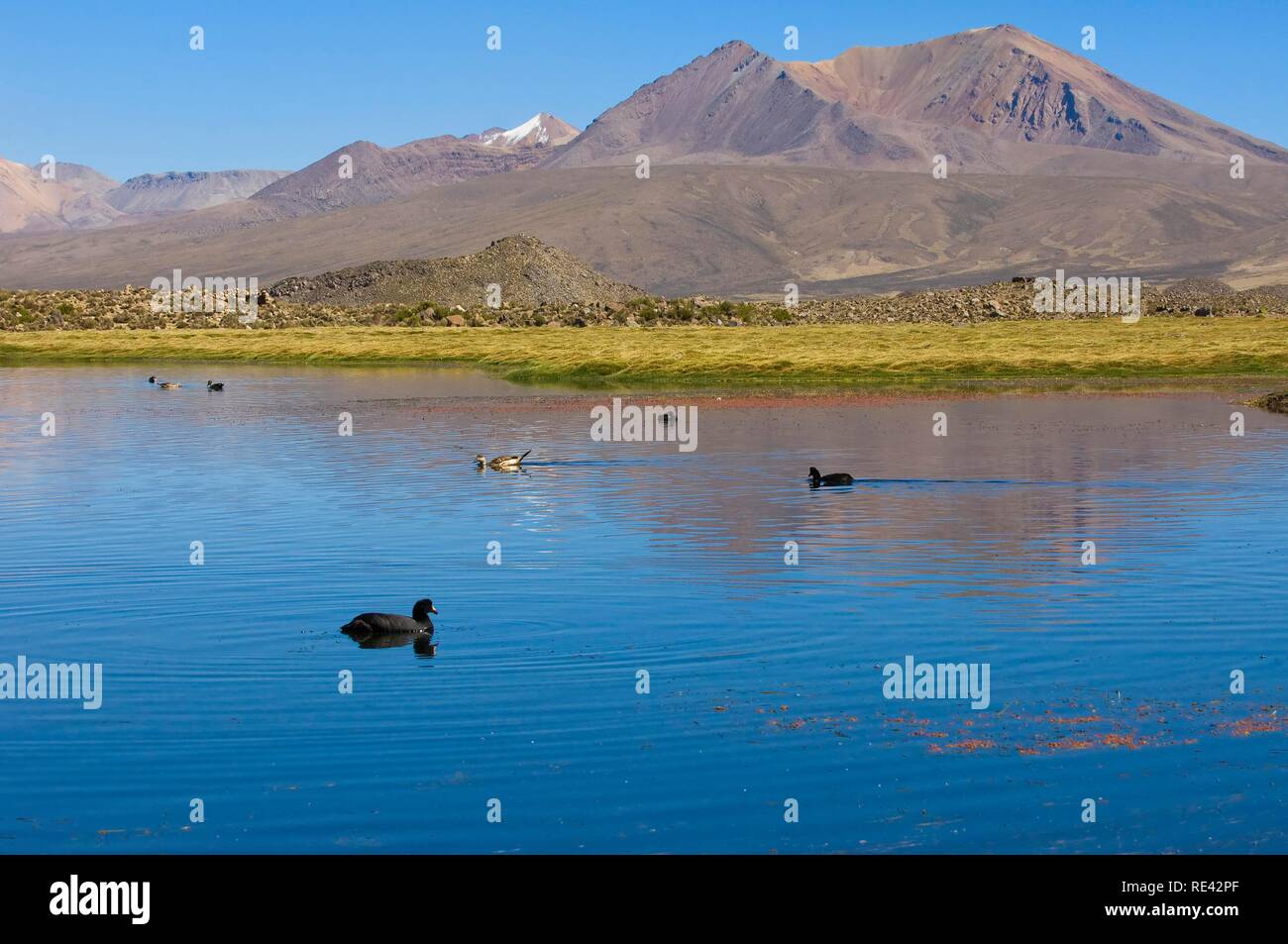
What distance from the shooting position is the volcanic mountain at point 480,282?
153 metres

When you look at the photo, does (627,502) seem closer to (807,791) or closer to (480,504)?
(480,504)

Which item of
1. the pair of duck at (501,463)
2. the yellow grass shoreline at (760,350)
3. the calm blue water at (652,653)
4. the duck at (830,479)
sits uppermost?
the yellow grass shoreline at (760,350)

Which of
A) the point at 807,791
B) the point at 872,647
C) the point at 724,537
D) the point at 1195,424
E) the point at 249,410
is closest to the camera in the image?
the point at 807,791

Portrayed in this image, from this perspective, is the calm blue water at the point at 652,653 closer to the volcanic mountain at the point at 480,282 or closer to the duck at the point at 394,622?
the duck at the point at 394,622

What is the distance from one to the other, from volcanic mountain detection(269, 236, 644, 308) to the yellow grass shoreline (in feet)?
146

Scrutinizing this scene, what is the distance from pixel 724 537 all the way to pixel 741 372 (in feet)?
138

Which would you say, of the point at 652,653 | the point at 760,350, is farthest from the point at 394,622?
the point at 760,350

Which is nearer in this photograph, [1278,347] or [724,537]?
[724,537]

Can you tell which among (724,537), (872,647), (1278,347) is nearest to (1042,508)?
(724,537)

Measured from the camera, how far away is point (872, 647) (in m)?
16.4

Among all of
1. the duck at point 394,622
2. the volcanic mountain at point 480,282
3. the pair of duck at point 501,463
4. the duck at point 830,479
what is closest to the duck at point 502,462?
the pair of duck at point 501,463

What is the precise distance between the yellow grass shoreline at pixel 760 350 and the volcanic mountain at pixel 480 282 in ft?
146

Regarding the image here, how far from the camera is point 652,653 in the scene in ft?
53.9

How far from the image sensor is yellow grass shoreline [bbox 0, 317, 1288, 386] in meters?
65.3
